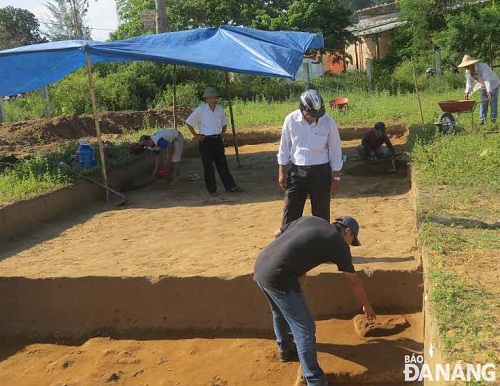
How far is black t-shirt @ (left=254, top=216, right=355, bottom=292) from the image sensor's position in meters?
3.51

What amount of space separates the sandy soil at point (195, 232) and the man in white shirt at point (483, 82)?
2623mm

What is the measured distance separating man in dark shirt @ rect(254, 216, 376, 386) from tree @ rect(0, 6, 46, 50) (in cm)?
5477

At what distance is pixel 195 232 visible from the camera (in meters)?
6.62

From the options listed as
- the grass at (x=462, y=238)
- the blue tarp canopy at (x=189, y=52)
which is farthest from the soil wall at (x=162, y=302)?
the blue tarp canopy at (x=189, y=52)

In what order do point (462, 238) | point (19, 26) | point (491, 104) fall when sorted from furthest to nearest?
point (19, 26) < point (491, 104) < point (462, 238)

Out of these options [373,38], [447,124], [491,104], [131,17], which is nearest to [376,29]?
[373,38]

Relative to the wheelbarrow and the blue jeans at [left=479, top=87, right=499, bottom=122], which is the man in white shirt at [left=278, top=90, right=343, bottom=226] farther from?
the blue jeans at [left=479, top=87, right=499, bottom=122]

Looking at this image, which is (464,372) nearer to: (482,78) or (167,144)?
(167,144)

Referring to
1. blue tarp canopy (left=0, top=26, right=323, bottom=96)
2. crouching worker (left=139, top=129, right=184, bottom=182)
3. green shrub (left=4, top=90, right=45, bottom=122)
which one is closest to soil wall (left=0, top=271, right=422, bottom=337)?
blue tarp canopy (left=0, top=26, right=323, bottom=96)

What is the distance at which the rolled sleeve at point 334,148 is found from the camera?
191 inches

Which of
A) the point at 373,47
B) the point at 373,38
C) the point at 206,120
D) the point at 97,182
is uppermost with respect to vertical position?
the point at 373,38

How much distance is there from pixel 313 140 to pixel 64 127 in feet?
38.9

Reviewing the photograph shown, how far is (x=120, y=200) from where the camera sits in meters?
8.62

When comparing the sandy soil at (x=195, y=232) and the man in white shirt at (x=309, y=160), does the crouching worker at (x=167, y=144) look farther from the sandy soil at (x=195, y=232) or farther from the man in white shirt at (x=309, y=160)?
the man in white shirt at (x=309, y=160)
